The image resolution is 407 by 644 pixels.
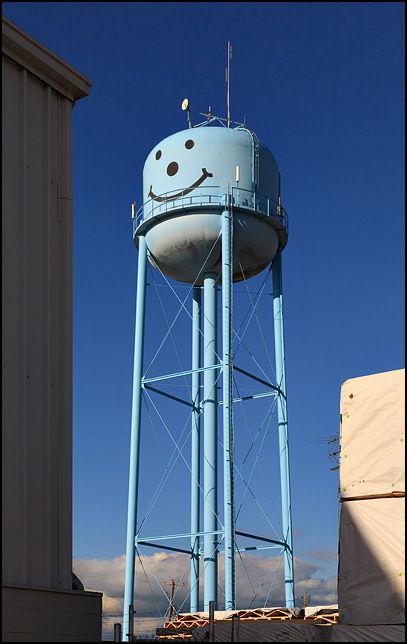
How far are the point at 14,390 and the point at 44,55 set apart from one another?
149 inches

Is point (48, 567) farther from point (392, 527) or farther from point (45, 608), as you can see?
point (392, 527)

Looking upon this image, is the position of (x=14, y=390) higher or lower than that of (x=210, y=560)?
higher

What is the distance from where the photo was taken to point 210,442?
28203mm

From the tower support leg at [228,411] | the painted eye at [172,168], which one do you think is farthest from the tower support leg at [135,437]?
the tower support leg at [228,411]

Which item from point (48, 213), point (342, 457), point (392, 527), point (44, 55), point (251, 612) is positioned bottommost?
point (251, 612)

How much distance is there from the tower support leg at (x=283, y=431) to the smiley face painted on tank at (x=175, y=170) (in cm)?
318

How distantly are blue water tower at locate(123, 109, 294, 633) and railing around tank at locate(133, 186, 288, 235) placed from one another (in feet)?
0.10

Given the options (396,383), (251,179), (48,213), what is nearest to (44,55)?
(48,213)

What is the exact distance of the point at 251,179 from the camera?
28.6m

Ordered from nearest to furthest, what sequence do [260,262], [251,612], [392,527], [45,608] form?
[45,608], [392,527], [251,612], [260,262]

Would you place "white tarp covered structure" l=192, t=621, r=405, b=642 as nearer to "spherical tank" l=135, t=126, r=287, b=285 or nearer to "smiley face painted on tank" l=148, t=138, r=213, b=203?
"spherical tank" l=135, t=126, r=287, b=285

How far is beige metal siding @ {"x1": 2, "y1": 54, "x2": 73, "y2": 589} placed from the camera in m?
11.0

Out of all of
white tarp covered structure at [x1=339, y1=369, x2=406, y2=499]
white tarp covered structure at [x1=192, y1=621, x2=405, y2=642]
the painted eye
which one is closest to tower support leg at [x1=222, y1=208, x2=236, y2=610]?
the painted eye

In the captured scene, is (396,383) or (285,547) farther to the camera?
(285,547)
